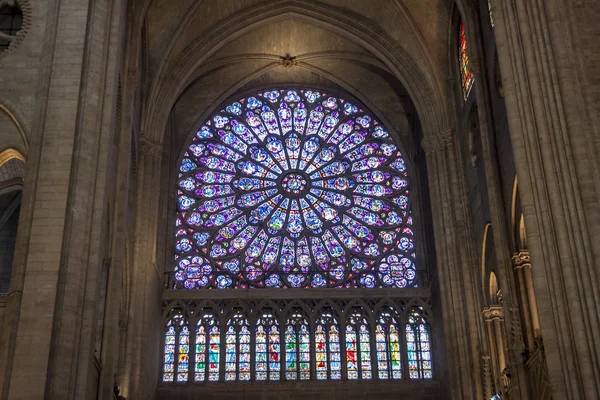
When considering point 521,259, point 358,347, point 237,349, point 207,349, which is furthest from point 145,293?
point 521,259

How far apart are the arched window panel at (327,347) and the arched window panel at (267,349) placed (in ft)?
2.94

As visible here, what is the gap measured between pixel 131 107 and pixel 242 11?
578cm

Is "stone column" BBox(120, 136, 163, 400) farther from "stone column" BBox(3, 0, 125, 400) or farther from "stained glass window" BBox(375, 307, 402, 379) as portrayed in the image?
"stained glass window" BBox(375, 307, 402, 379)

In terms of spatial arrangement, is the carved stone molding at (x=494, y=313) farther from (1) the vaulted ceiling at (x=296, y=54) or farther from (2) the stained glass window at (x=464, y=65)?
(1) the vaulted ceiling at (x=296, y=54)

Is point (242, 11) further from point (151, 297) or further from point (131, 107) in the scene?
point (151, 297)

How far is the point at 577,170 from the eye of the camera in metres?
12.2

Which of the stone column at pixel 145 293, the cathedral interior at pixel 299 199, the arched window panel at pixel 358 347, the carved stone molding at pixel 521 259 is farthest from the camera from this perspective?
the arched window panel at pixel 358 347

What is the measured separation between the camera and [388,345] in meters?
20.5

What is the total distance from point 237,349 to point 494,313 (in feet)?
20.2

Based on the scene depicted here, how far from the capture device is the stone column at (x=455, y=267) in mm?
17453

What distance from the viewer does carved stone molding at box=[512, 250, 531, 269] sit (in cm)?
1471

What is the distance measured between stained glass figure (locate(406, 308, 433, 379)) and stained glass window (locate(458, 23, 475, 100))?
5.27m

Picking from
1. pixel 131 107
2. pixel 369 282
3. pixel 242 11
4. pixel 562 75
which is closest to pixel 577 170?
pixel 562 75

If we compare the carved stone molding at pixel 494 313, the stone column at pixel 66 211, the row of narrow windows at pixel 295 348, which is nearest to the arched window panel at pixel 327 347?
the row of narrow windows at pixel 295 348
